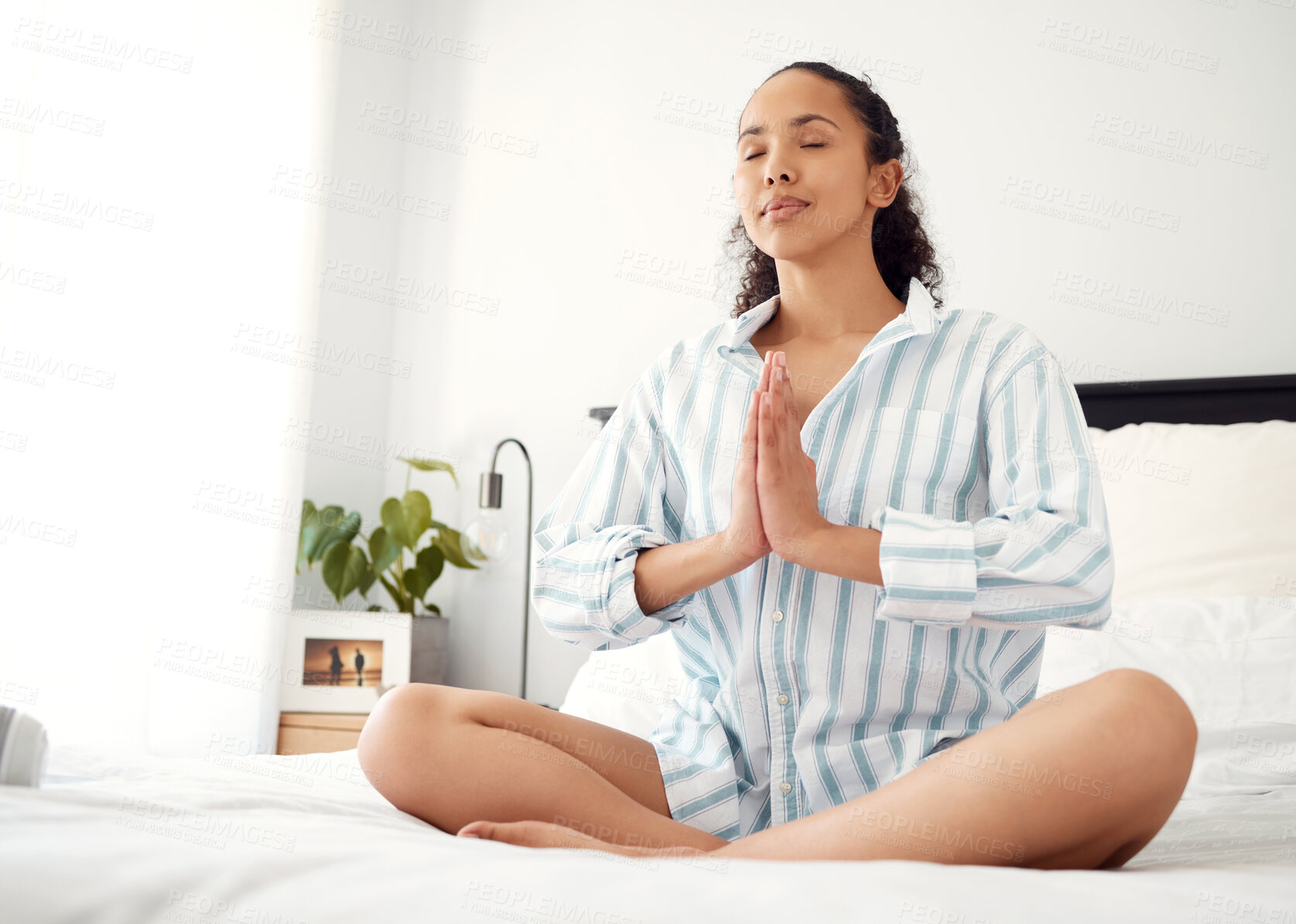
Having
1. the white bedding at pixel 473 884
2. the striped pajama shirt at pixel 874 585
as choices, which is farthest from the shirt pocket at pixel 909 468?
the white bedding at pixel 473 884

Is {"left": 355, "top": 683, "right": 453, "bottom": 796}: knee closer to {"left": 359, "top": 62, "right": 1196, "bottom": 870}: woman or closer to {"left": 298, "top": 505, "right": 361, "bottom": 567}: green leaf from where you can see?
{"left": 359, "top": 62, "right": 1196, "bottom": 870}: woman

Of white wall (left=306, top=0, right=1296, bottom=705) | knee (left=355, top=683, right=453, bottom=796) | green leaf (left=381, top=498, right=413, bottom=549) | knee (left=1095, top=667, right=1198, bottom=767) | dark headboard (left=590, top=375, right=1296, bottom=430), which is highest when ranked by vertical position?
white wall (left=306, top=0, right=1296, bottom=705)

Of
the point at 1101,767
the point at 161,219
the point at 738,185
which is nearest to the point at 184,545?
the point at 161,219

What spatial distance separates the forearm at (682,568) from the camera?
1015 millimetres

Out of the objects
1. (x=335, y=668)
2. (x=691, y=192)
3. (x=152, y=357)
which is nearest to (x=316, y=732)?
(x=335, y=668)

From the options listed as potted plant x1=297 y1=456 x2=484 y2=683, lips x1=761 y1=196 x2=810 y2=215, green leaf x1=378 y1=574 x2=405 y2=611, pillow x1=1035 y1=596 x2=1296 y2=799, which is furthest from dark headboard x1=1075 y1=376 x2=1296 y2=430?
green leaf x1=378 y1=574 x2=405 y2=611

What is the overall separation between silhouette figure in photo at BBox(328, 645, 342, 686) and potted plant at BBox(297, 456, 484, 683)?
17 cm

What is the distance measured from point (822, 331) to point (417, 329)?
85.3 inches

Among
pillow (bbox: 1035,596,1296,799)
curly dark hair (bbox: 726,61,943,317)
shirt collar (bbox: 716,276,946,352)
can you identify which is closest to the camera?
shirt collar (bbox: 716,276,946,352)

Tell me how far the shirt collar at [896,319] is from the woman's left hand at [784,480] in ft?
0.82

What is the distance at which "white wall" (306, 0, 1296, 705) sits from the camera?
6.86 ft

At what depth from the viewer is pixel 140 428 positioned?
7.63ft

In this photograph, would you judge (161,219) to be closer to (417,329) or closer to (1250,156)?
(417,329)

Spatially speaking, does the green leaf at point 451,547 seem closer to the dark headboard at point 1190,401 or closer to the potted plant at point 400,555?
the potted plant at point 400,555
